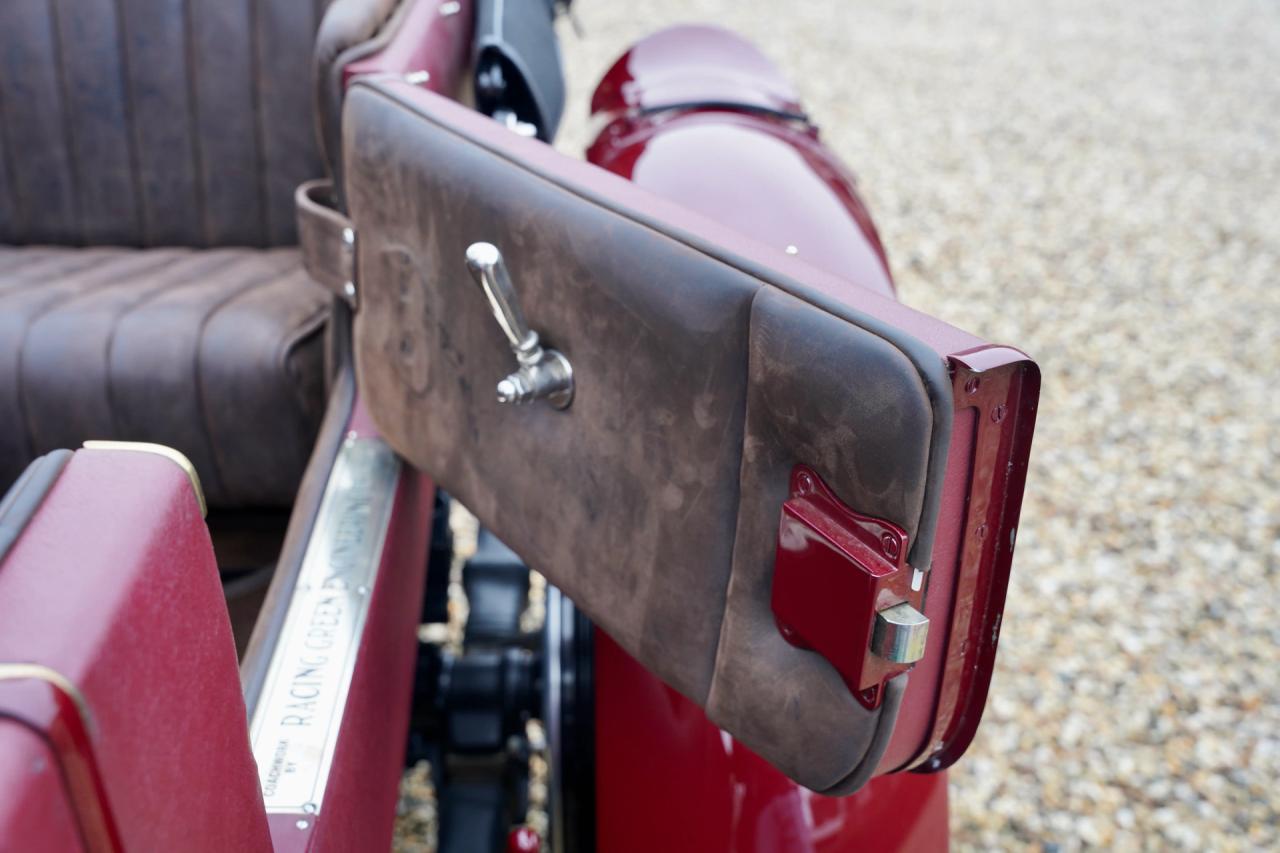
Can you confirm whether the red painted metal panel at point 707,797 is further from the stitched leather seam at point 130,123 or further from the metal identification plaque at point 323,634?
the stitched leather seam at point 130,123

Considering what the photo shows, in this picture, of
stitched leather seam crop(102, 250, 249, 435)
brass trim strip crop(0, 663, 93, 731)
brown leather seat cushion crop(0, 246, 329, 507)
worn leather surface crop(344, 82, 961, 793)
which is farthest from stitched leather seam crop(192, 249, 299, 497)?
brass trim strip crop(0, 663, 93, 731)

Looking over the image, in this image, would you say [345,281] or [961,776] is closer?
[345,281]

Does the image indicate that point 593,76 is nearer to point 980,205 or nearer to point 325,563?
point 980,205

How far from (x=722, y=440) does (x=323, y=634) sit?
1.49 feet

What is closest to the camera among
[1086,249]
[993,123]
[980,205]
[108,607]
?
[108,607]

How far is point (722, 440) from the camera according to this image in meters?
0.79

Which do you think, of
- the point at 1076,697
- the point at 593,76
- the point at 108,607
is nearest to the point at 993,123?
the point at 593,76

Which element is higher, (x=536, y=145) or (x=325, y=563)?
(x=536, y=145)

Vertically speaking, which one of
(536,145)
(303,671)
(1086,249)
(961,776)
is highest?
(536,145)

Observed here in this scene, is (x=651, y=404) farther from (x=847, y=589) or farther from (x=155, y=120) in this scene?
(x=155, y=120)

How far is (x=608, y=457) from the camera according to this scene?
895 mm

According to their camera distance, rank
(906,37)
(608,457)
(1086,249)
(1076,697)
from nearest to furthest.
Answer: (608,457)
(1076,697)
(1086,249)
(906,37)

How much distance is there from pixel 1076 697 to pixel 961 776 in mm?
336

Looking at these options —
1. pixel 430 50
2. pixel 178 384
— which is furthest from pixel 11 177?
pixel 430 50
